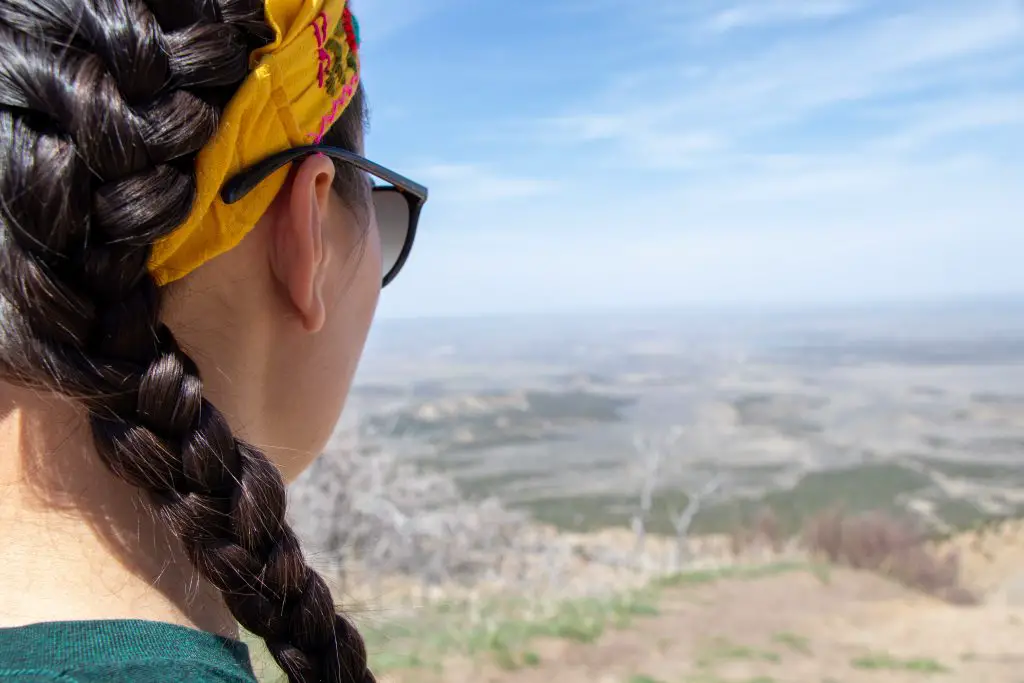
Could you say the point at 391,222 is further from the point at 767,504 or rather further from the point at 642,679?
the point at 767,504

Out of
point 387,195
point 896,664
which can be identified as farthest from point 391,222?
point 896,664

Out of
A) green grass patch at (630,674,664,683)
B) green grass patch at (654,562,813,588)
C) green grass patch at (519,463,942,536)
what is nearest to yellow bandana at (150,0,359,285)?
green grass patch at (630,674,664,683)

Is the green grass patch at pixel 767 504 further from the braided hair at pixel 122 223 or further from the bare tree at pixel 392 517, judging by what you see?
the braided hair at pixel 122 223

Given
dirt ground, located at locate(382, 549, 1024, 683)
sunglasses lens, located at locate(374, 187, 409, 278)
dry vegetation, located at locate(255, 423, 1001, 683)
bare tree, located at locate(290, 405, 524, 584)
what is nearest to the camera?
sunglasses lens, located at locate(374, 187, 409, 278)

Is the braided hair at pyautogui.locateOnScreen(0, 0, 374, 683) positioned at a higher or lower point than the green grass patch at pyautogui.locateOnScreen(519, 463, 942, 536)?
higher

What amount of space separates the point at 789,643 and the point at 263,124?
27.7 ft

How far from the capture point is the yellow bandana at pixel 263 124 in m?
0.97

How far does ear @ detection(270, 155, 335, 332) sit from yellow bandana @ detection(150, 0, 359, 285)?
25mm

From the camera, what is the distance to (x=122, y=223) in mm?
885

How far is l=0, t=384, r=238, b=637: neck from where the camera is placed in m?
0.92

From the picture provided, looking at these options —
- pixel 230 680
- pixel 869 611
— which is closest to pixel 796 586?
pixel 869 611

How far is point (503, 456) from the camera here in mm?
21875

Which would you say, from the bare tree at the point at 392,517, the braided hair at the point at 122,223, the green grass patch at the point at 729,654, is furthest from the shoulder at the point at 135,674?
the bare tree at the point at 392,517

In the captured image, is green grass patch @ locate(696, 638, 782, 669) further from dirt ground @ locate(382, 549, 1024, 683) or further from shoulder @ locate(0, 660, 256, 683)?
shoulder @ locate(0, 660, 256, 683)
